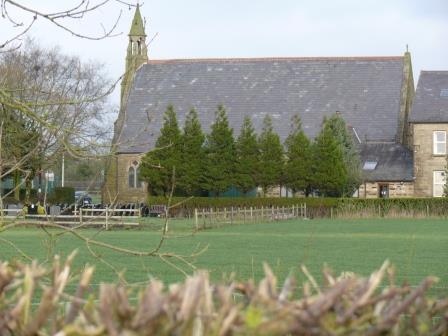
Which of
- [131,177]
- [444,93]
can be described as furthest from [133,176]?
[444,93]

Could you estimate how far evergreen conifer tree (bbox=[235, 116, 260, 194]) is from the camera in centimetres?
6819

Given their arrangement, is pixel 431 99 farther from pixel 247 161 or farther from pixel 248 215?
pixel 248 215

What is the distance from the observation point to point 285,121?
7675 cm

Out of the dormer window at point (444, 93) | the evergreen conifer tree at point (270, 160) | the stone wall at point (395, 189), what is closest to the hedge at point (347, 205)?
the evergreen conifer tree at point (270, 160)

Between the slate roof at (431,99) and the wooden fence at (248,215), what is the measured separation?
1259 centimetres

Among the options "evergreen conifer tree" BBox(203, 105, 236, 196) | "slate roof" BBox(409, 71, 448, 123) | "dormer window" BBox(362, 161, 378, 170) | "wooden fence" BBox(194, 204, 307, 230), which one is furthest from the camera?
"dormer window" BBox(362, 161, 378, 170)

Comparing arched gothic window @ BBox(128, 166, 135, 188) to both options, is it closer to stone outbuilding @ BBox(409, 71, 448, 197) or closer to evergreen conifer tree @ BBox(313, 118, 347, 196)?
evergreen conifer tree @ BBox(313, 118, 347, 196)

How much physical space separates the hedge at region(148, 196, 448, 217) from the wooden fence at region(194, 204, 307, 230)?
972 millimetres

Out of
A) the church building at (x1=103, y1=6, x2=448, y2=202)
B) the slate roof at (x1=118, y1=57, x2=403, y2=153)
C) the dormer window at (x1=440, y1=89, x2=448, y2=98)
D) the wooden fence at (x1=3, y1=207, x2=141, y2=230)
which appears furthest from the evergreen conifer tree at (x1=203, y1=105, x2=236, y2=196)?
the dormer window at (x1=440, y1=89, x2=448, y2=98)

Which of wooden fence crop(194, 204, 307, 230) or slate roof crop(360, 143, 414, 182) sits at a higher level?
slate roof crop(360, 143, 414, 182)

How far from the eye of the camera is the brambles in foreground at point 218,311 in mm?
3215

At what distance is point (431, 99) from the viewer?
7262 cm

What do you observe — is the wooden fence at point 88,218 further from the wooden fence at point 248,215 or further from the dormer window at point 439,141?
the dormer window at point 439,141

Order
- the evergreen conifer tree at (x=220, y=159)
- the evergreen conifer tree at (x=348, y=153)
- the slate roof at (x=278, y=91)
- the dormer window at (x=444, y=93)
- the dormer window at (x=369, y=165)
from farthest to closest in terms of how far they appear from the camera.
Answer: the slate roof at (x=278, y=91), the dormer window at (x=444, y=93), the dormer window at (x=369, y=165), the evergreen conifer tree at (x=348, y=153), the evergreen conifer tree at (x=220, y=159)
